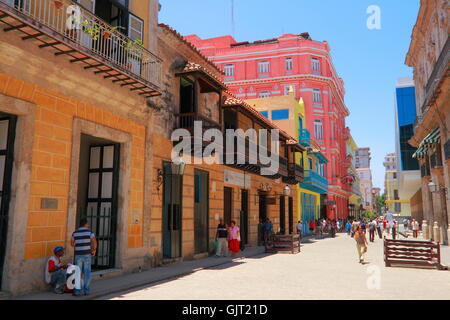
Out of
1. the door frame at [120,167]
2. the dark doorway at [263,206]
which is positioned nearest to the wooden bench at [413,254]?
the door frame at [120,167]

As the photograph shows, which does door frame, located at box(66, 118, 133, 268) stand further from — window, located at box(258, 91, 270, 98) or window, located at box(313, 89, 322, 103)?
window, located at box(313, 89, 322, 103)

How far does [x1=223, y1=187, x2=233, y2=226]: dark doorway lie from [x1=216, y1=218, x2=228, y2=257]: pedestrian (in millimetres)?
2466

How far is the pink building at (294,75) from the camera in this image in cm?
4391

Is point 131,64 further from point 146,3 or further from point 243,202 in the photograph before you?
point 243,202

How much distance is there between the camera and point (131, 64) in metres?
11.1

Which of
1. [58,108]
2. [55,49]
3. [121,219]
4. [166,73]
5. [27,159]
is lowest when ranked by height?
[121,219]

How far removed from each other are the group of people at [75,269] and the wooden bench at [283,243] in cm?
1119

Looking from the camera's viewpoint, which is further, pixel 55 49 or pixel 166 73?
pixel 166 73

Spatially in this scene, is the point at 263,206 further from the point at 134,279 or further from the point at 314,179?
the point at 134,279

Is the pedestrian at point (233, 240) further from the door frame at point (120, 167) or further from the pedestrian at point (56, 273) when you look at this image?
the pedestrian at point (56, 273)

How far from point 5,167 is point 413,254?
12.2m

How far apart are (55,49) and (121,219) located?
4.81 meters
